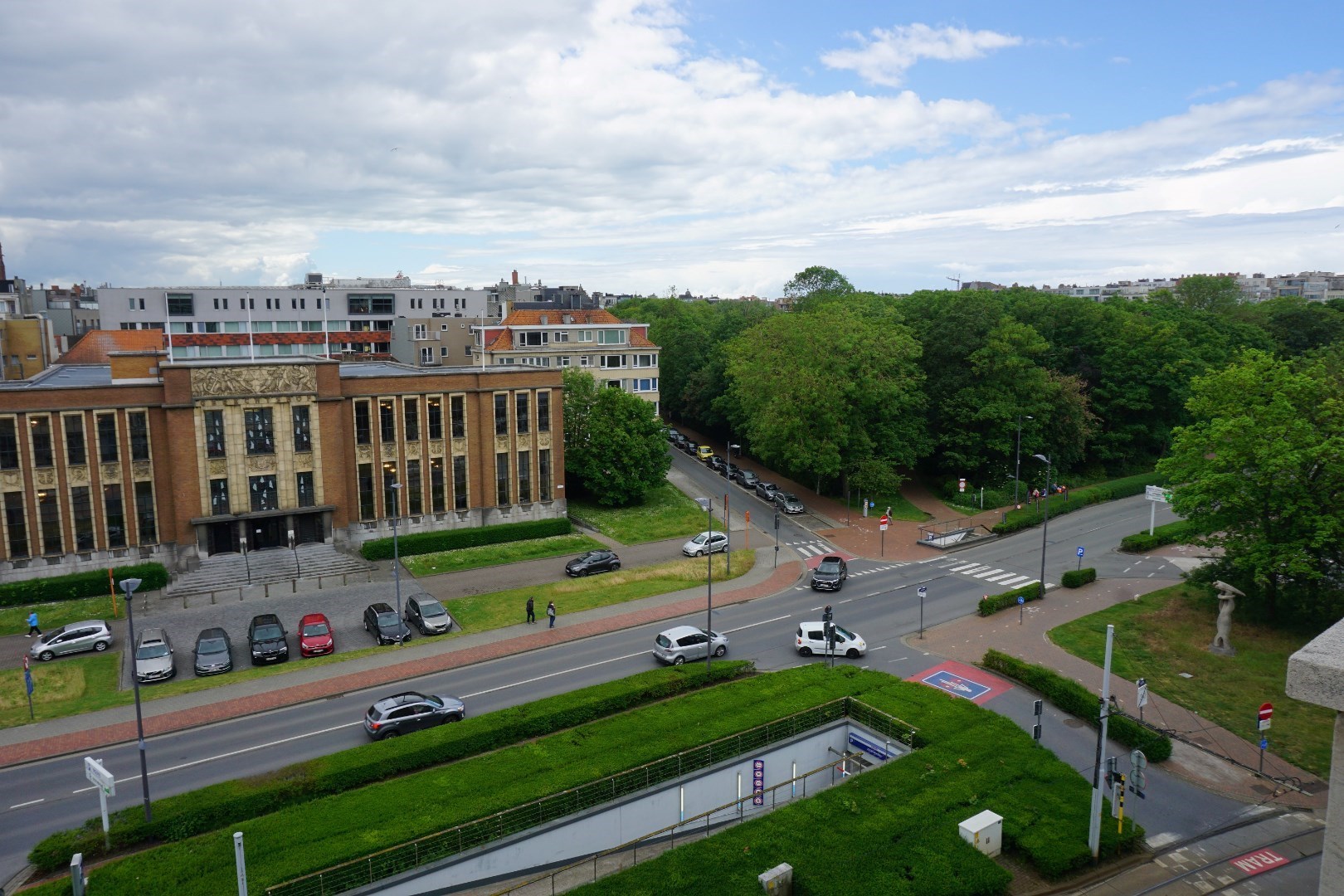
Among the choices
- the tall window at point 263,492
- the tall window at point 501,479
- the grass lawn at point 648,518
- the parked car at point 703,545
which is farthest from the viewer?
the grass lawn at point 648,518

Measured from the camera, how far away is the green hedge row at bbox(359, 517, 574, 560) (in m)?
49.5

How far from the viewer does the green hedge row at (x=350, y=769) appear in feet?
72.2

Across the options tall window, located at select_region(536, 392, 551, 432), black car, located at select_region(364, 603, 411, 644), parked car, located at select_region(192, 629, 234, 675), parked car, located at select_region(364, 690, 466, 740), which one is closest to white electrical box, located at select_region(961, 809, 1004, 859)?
parked car, located at select_region(364, 690, 466, 740)

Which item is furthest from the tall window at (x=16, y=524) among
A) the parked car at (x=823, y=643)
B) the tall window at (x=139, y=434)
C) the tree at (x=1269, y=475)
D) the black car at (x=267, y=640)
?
the tree at (x=1269, y=475)

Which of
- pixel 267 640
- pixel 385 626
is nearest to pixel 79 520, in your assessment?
pixel 267 640

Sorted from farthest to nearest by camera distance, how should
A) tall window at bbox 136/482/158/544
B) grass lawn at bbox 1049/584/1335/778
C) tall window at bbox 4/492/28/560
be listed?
tall window at bbox 136/482/158/544, tall window at bbox 4/492/28/560, grass lawn at bbox 1049/584/1335/778

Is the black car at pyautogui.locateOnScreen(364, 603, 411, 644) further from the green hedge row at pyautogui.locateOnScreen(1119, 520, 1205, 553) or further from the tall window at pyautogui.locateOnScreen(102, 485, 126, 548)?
the green hedge row at pyautogui.locateOnScreen(1119, 520, 1205, 553)

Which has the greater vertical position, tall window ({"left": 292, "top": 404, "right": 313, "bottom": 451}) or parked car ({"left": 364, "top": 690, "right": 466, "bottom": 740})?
tall window ({"left": 292, "top": 404, "right": 313, "bottom": 451})

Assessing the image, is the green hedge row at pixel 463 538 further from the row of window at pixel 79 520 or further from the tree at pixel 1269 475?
the tree at pixel 1269 475

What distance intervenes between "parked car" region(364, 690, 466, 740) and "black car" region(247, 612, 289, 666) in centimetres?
788

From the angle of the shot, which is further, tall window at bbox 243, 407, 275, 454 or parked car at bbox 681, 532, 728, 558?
parked car at bbox 681, 532, 728, 558

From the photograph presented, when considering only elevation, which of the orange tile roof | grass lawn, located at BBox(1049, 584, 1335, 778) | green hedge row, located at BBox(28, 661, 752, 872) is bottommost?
grass lawn, located at BBox(1049, 584, 1335, 778)

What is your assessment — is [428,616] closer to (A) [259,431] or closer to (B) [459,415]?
(A) [259,431]

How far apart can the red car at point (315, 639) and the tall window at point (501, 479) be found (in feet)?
60.6
